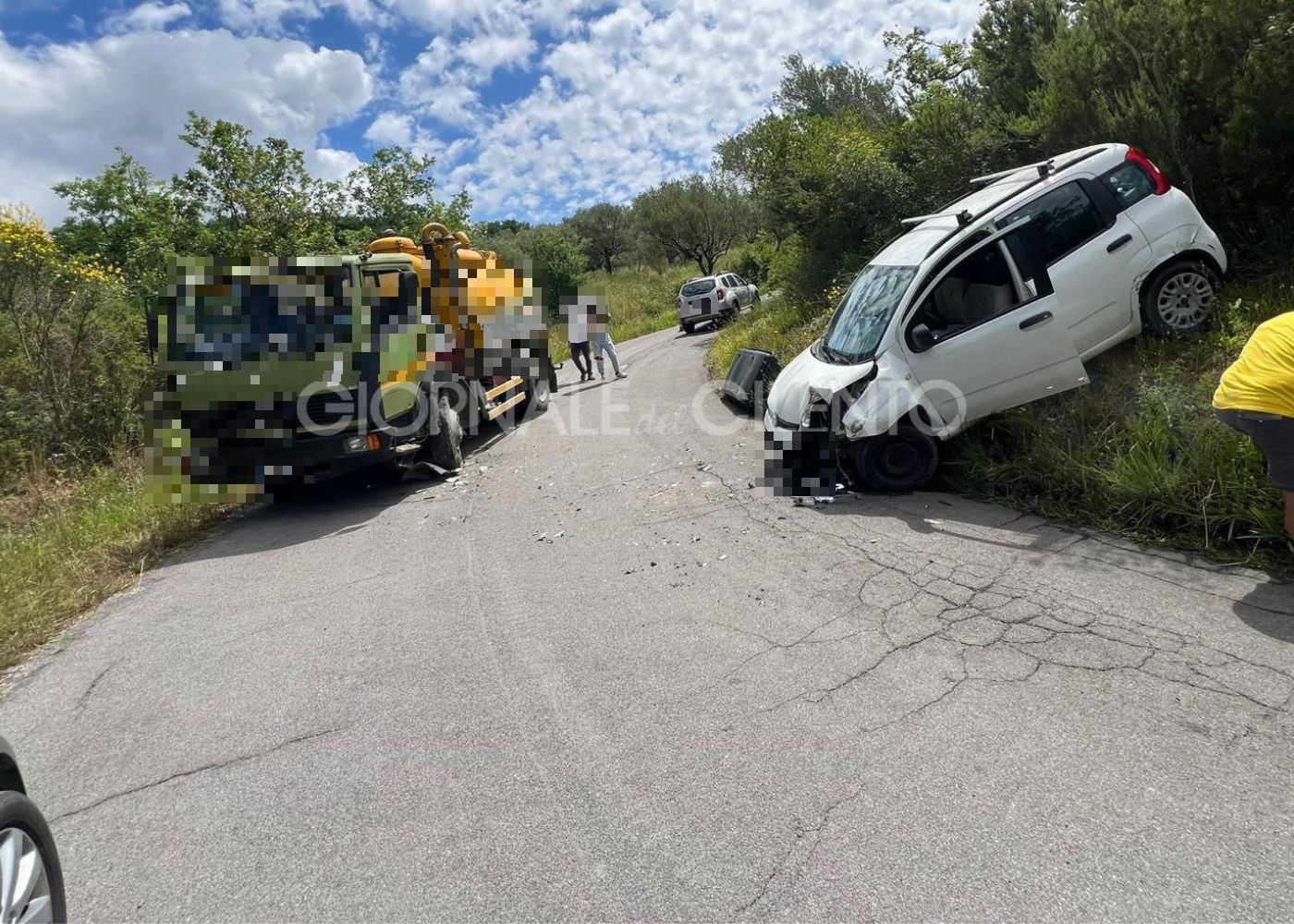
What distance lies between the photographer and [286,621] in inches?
218

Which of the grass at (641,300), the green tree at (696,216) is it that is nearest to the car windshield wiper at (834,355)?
the grass at (641,300)

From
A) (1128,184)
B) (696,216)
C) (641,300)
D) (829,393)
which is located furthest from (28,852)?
(696,216)

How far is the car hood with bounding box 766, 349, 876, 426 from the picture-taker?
673 centimetres

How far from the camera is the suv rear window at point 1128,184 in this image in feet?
22.5

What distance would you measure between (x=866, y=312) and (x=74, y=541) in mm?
7920

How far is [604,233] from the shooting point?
64.2m

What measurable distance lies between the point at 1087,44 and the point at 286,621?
10021 millimetres

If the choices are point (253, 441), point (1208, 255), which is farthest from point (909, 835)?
point (253, 441)

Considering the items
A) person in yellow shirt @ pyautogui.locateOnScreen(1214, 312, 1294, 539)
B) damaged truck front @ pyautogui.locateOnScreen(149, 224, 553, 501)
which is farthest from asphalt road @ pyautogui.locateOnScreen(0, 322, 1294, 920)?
damaged truck front @ pyautogui.locateOnScreen(149, 224, 553, 501)

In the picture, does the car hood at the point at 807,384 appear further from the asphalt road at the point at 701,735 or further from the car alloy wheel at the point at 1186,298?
the car alloy wheel at the point at 1186,298

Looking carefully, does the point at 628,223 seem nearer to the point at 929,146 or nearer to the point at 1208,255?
the point at 929,146

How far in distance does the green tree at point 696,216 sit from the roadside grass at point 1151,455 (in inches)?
1628

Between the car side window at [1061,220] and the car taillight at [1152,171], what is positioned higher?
the car taillight at [1152,171]

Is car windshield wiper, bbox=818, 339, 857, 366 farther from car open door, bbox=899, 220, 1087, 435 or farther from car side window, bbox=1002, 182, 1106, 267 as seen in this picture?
car side window, bbox=1002, 182, 1106, 267
